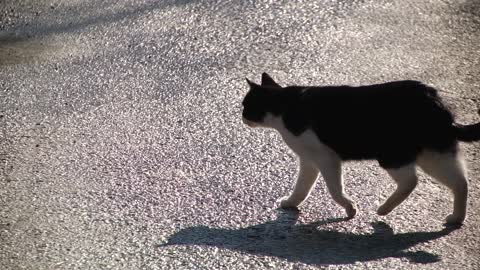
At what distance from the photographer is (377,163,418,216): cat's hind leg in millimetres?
4770

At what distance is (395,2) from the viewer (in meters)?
8.69

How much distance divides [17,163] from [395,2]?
4324 millimetres

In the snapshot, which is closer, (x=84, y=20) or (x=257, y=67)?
(x=257, y=67)

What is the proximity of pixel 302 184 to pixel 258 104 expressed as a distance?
54cm

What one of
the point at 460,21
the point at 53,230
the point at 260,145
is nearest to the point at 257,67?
the point at 260,145

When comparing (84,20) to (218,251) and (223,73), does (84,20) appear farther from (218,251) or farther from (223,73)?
(218,251)

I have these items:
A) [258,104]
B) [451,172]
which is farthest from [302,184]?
[451,172]

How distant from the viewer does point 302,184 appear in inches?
201

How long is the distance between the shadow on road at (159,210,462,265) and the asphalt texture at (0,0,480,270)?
0.01 meters

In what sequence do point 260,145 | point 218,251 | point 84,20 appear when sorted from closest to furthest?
point 218,251
point 260,145
point 84,20

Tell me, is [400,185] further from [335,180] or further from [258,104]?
[258,104]

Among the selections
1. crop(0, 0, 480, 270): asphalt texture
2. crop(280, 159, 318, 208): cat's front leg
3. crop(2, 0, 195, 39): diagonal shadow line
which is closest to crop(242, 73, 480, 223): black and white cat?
crop(280, 159, 318, 208): cat's front leg

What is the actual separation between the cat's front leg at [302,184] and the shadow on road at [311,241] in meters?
0.15

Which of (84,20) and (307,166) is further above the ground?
(307,166)
